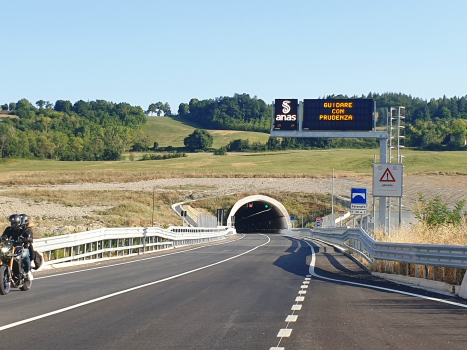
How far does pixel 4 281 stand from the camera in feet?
43.8

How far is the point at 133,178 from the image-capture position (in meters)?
99.8

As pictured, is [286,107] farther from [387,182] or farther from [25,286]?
[25,286]

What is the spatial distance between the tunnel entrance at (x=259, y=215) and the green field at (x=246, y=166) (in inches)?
269

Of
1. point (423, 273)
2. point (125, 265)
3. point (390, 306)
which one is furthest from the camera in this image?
point (125, 265)

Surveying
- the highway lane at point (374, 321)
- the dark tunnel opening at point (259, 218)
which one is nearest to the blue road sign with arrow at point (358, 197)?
the highway lane at point (374, 321)

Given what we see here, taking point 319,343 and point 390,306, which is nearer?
point 319,343

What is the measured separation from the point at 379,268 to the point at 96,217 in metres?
42.3

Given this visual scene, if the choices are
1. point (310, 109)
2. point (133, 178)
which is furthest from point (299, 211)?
point (310, 109)

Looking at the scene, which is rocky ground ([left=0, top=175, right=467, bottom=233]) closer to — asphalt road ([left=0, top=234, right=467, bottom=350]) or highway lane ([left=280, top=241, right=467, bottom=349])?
asphalt road ([left=0, top=234, right=467, bottom=350])

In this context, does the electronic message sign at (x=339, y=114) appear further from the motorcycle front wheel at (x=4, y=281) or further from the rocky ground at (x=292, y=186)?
the rocky ground at (x=292, y=186)

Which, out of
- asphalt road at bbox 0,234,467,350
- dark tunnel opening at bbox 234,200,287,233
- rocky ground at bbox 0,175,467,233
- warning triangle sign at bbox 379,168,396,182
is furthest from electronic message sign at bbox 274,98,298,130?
dark tunnel opening at bbox 234,200,287,233

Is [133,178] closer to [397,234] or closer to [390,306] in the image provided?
[397,234]

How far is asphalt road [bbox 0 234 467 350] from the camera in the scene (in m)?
8.51

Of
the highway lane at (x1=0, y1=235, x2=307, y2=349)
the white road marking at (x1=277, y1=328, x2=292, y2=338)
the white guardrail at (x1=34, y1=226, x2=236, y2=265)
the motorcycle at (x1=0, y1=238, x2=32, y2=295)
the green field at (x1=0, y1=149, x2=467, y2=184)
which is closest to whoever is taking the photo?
the highway lane at (x1=0, y1=235, x2=307, y2=349)
